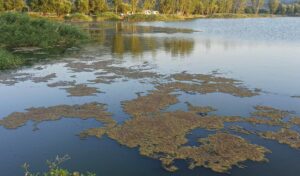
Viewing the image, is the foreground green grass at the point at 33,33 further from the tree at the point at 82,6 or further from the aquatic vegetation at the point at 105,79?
the tree at the point at 82,6

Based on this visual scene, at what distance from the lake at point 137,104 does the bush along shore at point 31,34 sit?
11.2 meters

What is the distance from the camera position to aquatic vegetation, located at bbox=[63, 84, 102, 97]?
2309 centimetres

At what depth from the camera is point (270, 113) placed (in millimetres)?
18688

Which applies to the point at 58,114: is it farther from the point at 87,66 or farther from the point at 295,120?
the point at 87,66

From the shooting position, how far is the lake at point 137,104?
13562mm

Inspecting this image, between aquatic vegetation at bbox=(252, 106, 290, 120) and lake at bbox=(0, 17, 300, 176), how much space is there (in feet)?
0.17

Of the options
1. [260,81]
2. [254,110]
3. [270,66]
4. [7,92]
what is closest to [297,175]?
[254,110]

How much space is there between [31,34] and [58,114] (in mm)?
32689

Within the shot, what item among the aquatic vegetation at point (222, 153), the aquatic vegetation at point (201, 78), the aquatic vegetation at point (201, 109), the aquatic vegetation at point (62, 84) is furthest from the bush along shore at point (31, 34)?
the aquatic vegetation at point (222, 153)

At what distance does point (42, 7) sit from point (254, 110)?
12038 centimetres

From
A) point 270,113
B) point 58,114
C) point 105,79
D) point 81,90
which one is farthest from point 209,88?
point 58,114

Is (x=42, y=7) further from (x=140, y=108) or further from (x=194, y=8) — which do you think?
(x=140, y=108)

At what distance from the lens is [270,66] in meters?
32.9

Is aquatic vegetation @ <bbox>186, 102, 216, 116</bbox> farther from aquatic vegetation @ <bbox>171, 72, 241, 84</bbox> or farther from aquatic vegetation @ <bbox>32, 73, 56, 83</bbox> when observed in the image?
aquatic vegetation @ <bbox>32, 73, 56, 83</bbox>
